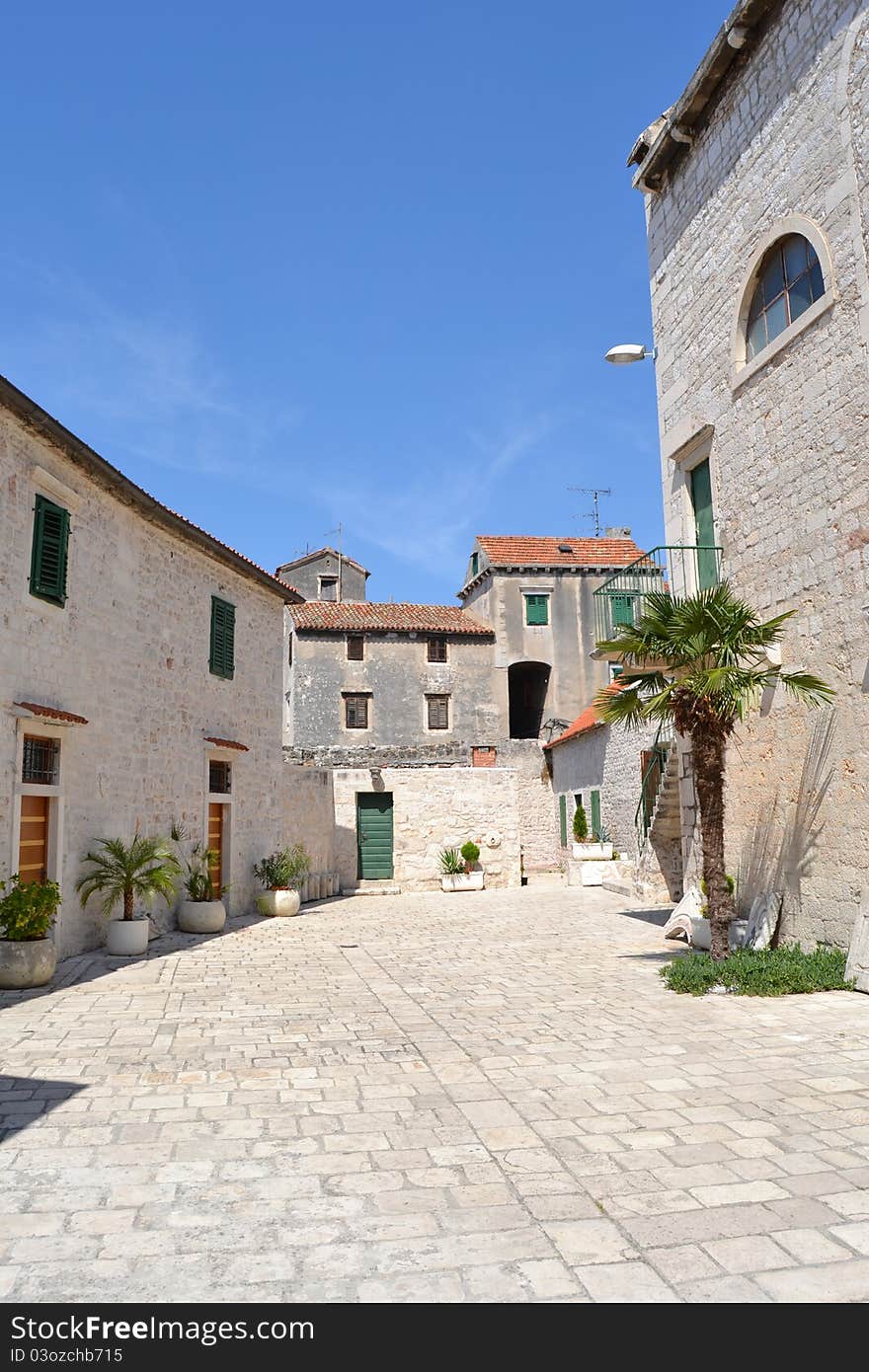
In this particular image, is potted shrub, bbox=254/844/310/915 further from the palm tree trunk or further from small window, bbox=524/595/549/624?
small window, bbox=524/595/549/624

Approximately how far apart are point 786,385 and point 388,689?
23601mm

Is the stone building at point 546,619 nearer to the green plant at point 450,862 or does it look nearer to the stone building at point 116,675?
the green plant at point 450,862

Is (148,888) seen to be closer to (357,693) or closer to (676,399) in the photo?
(676,399)

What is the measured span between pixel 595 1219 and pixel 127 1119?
8.68ft

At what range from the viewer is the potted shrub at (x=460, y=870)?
20078 millimetres

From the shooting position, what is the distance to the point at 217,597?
14891mm

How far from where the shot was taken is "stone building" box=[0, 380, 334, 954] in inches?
Result: 380

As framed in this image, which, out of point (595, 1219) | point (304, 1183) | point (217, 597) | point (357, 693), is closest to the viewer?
point (595, 1219)

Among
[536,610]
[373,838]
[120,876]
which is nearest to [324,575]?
[536,610]

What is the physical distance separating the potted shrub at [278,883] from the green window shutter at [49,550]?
22.4 ft

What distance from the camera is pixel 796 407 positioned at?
9.18 m

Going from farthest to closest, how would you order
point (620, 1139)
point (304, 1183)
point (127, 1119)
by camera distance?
point (127, 1119) < point (620, 1139) < point (304, 1183)

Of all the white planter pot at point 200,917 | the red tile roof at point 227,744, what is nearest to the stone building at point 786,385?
the white planter pot at point 200,917
